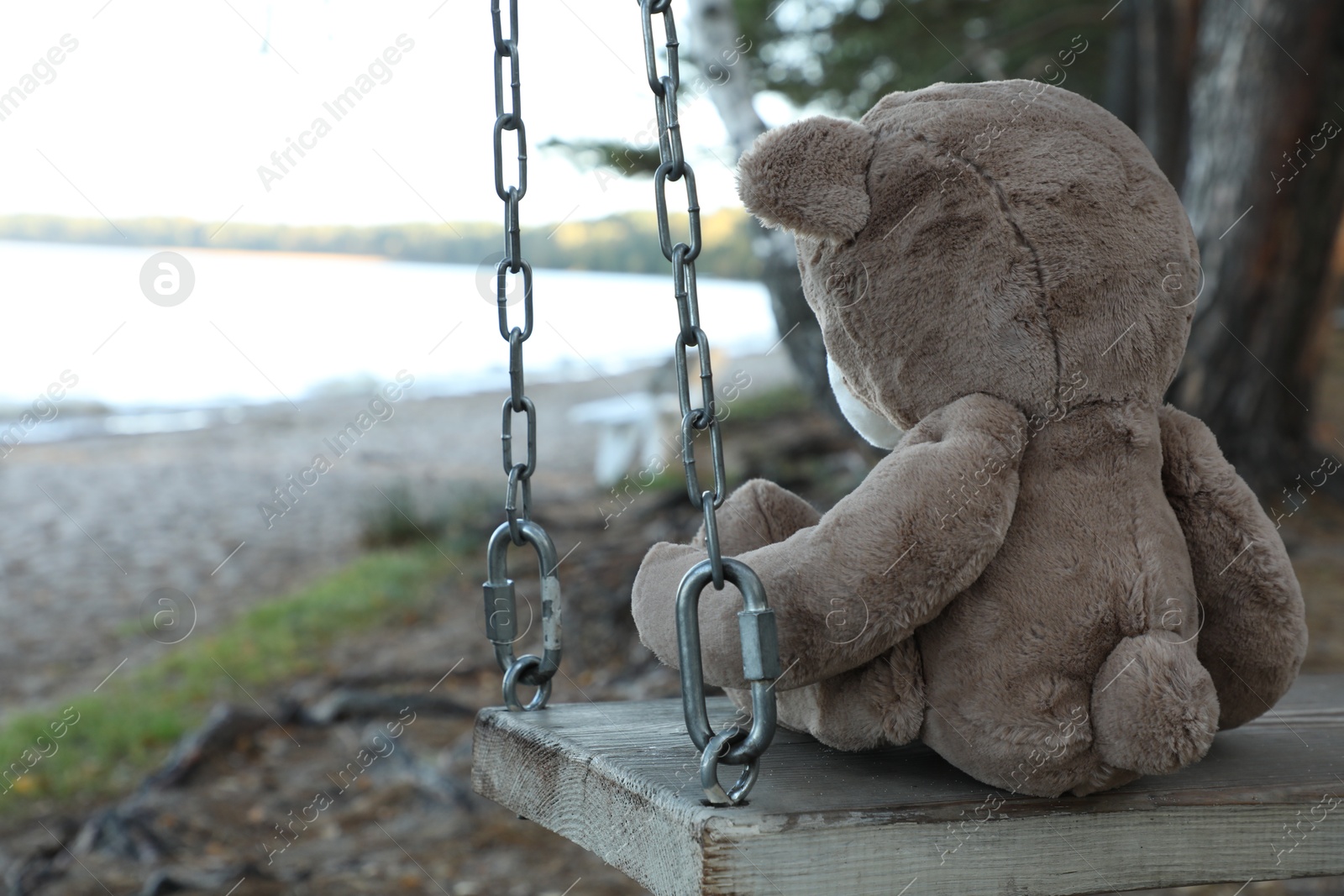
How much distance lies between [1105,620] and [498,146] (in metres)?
1.00

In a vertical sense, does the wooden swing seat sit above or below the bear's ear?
below

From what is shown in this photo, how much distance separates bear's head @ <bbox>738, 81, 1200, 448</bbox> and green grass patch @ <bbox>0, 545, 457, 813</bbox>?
3.95m

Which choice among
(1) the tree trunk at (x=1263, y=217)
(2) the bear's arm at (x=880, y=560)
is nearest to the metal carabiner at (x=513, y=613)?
(2) the bear's arm at (x=880, y=560)

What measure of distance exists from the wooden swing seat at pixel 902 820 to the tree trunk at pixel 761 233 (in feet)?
8.56

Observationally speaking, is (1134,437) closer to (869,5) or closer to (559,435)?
(869,5)

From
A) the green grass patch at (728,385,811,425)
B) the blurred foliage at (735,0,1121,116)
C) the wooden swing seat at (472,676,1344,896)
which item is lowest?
the wooden swing seat at (472,676,1344,896)

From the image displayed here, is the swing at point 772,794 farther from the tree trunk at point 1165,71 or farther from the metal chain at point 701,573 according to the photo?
the tree trunk at point 1165,71

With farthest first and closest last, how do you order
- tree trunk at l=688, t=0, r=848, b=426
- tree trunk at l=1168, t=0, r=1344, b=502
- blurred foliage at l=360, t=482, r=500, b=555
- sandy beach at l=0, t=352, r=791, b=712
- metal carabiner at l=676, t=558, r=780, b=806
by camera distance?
blurred foliage at l=360, t=482, r=500, b=555 → sandy beach at l=0, t=352, r=791, b=712 → tree trunk at l=1168, t=0, r=1344, b=502 → tree trunk at l=688, t=0, r=848, b=426 → metal carabiner at l=676, t=558, r=780, b=806

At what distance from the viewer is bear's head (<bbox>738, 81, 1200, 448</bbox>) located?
1.20 meters

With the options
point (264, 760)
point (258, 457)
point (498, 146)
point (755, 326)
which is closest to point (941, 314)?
point (498, 146)

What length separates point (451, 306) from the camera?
27516mm

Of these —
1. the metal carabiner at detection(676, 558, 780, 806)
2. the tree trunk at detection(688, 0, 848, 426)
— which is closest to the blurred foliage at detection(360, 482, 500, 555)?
the tree trunk at detection(688, 0, 848, 426)

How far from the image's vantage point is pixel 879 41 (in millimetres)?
6434

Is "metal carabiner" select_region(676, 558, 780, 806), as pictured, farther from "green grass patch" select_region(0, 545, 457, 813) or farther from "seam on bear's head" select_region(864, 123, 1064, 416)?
"green grass patch" select_region(0, 545, 457, 813)
